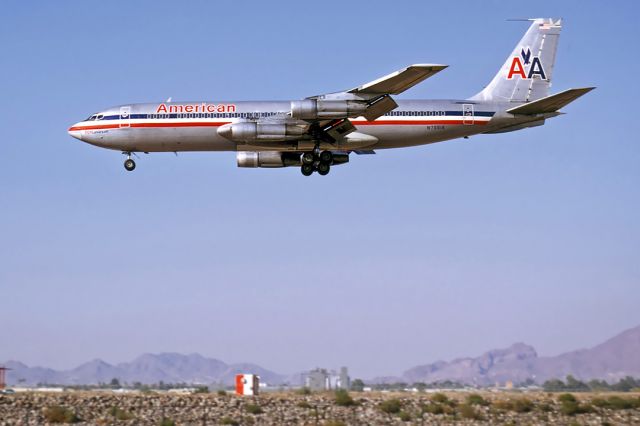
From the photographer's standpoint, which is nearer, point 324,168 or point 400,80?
point 400,80

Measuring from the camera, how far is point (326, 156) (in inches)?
2128

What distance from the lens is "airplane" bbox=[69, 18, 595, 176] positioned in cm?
5188

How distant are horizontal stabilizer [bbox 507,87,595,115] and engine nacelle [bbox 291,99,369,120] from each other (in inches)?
367

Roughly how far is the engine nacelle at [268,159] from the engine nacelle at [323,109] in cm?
512

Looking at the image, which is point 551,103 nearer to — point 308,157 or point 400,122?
point 400,122

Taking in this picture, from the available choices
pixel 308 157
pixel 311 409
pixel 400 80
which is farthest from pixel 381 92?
pixel 311 409

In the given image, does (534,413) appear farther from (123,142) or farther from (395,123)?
(123,142)

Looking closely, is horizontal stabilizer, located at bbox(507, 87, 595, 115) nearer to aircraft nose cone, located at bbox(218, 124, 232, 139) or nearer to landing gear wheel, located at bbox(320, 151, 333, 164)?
landing gear wheel, located at bbox(320, 151, 333, 164)

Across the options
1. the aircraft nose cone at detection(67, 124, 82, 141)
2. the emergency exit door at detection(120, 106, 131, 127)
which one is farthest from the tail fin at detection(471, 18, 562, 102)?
the aircraft nose cone at detection(67, 124, 82, 141)

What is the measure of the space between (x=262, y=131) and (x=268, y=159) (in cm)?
385

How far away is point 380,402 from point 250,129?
16632 millimetres

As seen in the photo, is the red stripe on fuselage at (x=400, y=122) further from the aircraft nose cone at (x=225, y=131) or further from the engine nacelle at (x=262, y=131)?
the aircraft nose cone at (x=225, y=131)

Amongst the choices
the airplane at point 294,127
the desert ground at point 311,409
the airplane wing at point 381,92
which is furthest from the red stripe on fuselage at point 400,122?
the desert ground at point 311,409

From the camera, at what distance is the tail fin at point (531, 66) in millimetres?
57688
